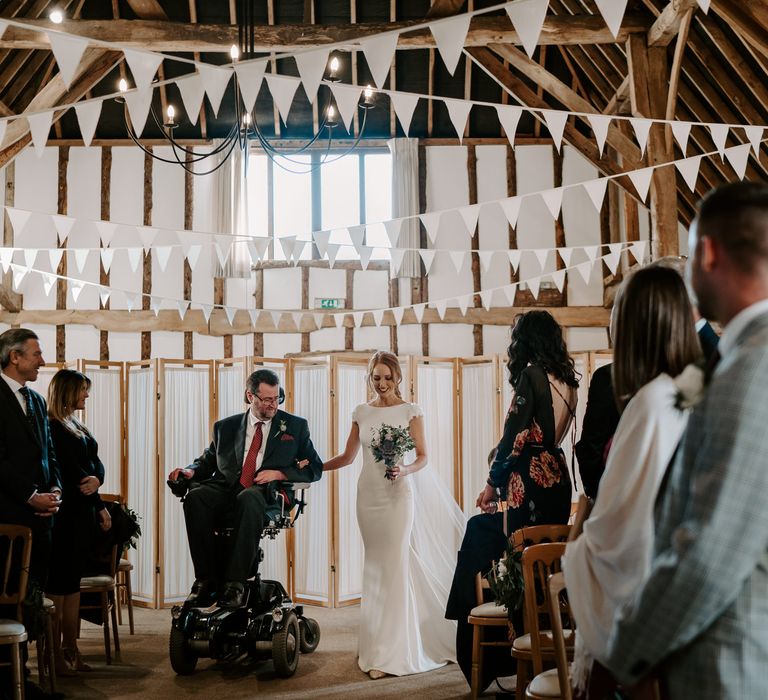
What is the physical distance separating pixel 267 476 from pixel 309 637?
3.84 ft

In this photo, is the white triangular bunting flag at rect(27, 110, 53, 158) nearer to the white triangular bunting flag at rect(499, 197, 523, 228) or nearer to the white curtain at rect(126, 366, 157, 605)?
the white triangular bunting flag at rect(499, 197, 523, 228)

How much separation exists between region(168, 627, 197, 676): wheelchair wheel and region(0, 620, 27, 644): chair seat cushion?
1.23 metres

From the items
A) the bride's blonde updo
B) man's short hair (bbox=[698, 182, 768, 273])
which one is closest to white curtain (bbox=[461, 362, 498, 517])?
the bride's blonde updo

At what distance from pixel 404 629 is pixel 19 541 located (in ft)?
7.16

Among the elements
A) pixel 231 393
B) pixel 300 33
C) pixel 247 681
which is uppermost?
pixel 300 33

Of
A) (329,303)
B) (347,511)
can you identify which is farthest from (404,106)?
(329,303)

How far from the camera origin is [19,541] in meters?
3.89

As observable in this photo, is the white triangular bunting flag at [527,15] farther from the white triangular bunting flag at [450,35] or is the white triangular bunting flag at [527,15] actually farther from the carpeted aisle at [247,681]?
the carpeted aisle at [247,681]

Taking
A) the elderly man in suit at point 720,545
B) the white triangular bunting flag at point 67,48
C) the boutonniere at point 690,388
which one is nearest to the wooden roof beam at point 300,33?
the white triangular bunting flag at point 67,48

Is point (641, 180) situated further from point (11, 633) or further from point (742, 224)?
point (742, 224)

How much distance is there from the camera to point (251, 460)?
507 cm

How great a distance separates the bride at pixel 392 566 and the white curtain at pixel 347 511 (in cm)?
182

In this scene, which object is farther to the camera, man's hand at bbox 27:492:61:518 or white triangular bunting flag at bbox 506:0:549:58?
man's hand at bbox 27:492:61:518

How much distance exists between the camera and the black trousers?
467cm
